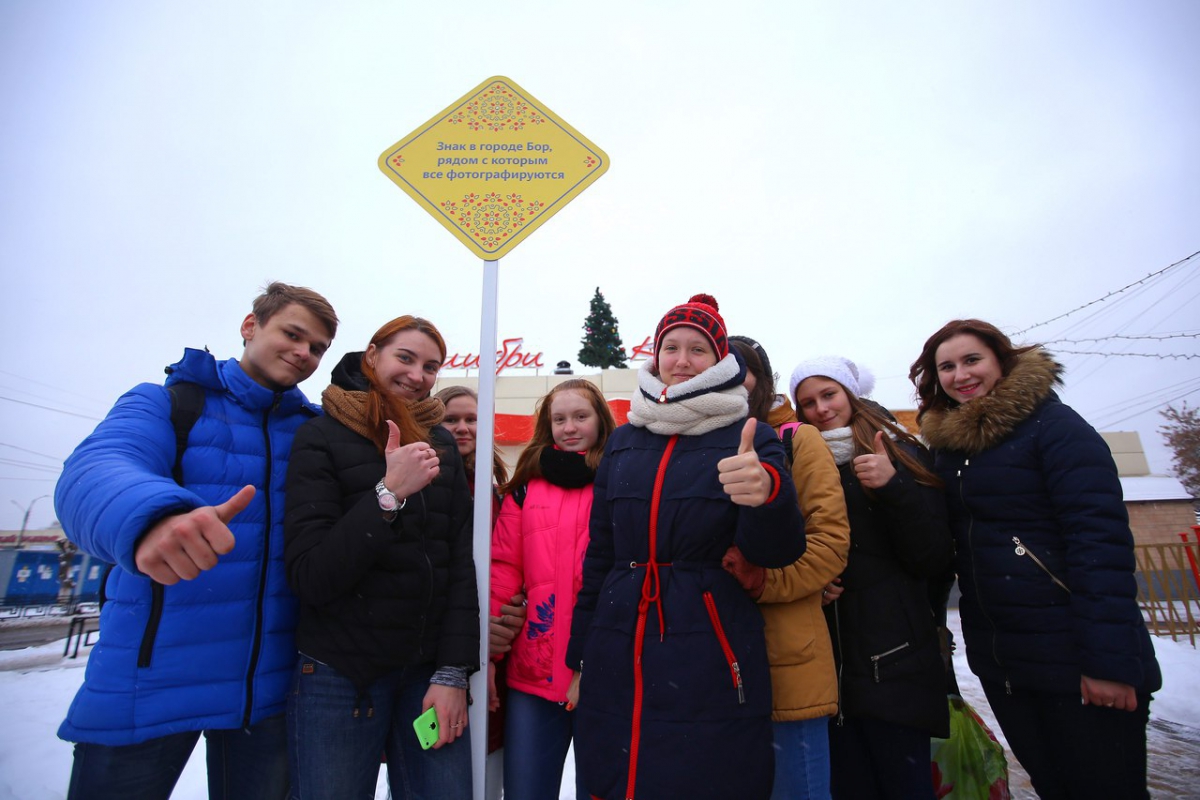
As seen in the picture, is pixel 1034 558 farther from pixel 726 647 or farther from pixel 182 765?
pixel 182 765

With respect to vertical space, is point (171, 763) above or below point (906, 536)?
below

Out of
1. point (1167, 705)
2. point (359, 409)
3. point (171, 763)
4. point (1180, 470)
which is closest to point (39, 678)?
point (171, 763)

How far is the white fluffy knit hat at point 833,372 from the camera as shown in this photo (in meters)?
2.59

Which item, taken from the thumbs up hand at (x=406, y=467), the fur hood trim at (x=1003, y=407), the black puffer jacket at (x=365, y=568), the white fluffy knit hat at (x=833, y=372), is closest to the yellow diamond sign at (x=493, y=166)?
the thumbs up hand at (x=406, y=467)

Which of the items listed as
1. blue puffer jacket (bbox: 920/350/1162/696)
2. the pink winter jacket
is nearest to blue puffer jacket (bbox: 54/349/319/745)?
the pink winter jacket

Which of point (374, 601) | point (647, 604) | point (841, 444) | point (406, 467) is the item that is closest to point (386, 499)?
point (406, 467)

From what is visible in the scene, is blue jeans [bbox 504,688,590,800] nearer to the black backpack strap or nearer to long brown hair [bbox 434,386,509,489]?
long brown hair [bbox 434,386,509,489]

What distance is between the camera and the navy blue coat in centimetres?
147

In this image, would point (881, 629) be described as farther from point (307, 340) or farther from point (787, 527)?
point (307, 340)

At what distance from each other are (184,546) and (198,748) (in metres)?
5.26

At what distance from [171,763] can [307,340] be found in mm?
1428

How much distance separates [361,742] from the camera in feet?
5.77

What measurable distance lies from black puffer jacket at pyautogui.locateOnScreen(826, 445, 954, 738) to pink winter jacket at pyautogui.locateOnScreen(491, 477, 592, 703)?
3.45 ft

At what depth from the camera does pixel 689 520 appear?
1674 mm
